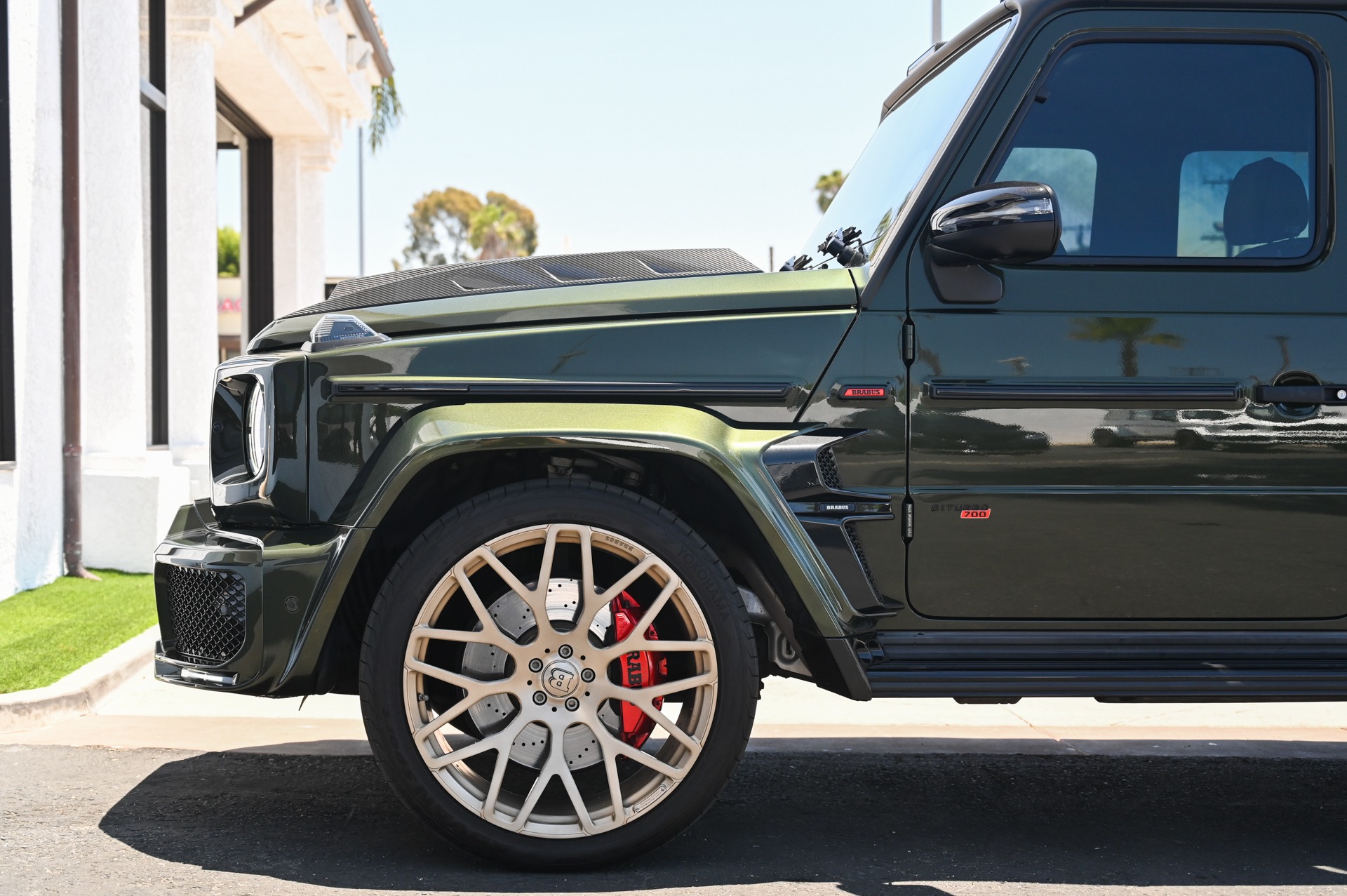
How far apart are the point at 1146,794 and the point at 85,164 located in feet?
25.4

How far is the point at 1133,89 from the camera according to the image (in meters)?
3.30

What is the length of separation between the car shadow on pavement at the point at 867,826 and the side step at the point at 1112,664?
1.65ft

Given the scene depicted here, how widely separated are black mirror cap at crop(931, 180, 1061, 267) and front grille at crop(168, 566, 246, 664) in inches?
76.2

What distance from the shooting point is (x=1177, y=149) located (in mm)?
3318

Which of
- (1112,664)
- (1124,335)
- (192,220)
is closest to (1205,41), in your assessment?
(1124,335)

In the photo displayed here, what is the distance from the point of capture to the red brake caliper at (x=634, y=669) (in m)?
3.17

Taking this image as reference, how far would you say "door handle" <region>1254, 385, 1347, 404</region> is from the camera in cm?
317

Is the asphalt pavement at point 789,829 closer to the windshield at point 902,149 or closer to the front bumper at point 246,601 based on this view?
the front bumper at point 246,601

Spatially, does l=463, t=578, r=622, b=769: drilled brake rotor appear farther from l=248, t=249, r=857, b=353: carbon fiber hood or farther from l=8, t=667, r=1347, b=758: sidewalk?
l=8, t=667, r=1347, b=758: sidewalk

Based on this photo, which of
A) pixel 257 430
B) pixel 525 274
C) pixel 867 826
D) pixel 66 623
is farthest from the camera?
pixel 66 623

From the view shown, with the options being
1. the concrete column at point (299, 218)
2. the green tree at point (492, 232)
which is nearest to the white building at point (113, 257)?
the concrete column at point (299, 218)

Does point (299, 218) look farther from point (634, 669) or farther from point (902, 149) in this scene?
point (634, 669)

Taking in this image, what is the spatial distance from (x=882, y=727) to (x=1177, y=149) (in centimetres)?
261

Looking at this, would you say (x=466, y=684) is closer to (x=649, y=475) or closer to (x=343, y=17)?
(x=649, y=475)
